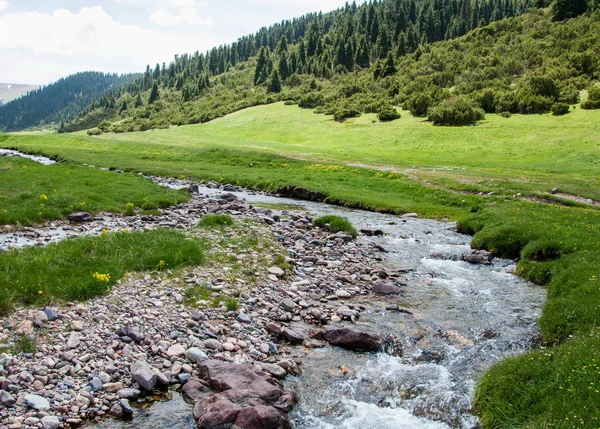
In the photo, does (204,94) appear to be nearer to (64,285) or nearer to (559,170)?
(559,170)

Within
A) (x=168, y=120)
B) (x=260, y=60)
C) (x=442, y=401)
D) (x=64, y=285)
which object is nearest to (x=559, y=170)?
(x=442, y=401)

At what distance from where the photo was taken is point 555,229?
68.0 ft

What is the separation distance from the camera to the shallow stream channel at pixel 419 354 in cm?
904

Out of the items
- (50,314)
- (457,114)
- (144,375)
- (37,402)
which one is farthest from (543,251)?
(457,114)

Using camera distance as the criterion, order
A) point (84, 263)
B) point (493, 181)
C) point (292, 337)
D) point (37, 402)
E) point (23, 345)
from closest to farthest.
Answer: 1. point (37, 402)
2. point (23, 345)
3. point (292, 337)
4. point (84, 263)
5. point (493, 181)

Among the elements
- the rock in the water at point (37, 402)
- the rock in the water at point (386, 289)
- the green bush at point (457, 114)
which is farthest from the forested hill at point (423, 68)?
the rock in the water at point (37, 402)

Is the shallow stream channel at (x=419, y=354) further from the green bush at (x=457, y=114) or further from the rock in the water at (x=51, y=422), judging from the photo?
the green bush at (x=457, y=114)

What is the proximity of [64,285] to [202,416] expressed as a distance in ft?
21.5

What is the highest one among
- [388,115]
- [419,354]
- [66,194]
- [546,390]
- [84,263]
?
[388,115]

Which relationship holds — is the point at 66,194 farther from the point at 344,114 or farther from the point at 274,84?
the point at 274,84

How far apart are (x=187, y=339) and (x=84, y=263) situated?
5241 millimetres

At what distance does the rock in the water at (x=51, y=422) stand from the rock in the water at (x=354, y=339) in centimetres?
651

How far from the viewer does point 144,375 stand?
9.40m

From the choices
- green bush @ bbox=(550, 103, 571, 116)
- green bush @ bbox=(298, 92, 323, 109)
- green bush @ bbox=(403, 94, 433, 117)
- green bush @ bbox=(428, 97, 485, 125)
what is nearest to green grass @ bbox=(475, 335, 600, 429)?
green bush @ bbox=(428, 97, 485, 125)
